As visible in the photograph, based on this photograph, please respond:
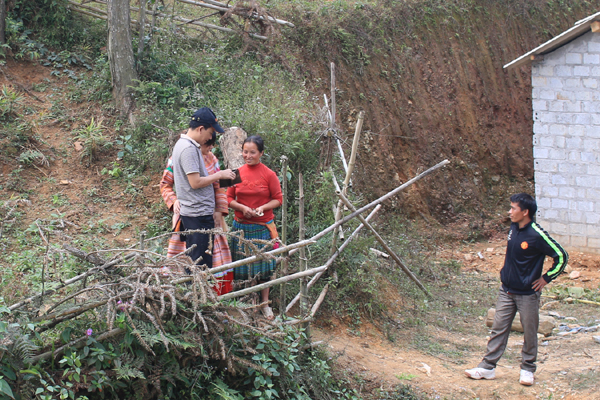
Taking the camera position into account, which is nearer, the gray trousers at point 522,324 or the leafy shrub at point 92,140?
the gray trousers at point 522,324

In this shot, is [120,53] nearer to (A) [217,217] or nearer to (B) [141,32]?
(B) [141,32]

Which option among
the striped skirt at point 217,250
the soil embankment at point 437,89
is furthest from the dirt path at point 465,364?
the soil embankment at point 437,89

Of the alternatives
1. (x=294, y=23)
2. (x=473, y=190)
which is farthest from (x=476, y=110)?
(x=294, y=23)

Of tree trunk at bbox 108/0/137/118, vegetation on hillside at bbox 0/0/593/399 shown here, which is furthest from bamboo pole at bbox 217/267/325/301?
tree trunk at bbox 108/0/137/118

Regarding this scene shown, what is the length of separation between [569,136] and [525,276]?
5.46 m

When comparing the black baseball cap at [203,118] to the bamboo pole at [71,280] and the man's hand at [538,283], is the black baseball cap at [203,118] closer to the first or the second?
the bamboo pole at [71,280]

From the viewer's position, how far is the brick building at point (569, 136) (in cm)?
855

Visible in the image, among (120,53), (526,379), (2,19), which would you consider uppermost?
(2,19)

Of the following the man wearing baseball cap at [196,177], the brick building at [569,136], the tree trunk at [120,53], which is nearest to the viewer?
the man wearing baseball cap at [196,177]

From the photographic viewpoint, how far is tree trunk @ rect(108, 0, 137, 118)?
6.92 metres

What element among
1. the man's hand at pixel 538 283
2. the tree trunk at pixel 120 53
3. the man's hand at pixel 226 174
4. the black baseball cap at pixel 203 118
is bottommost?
the man's hand at pixel 538 283

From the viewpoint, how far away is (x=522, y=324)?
167 inches

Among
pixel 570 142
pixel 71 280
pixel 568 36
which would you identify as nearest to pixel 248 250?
pixel 71 280

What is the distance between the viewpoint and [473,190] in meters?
11.8
